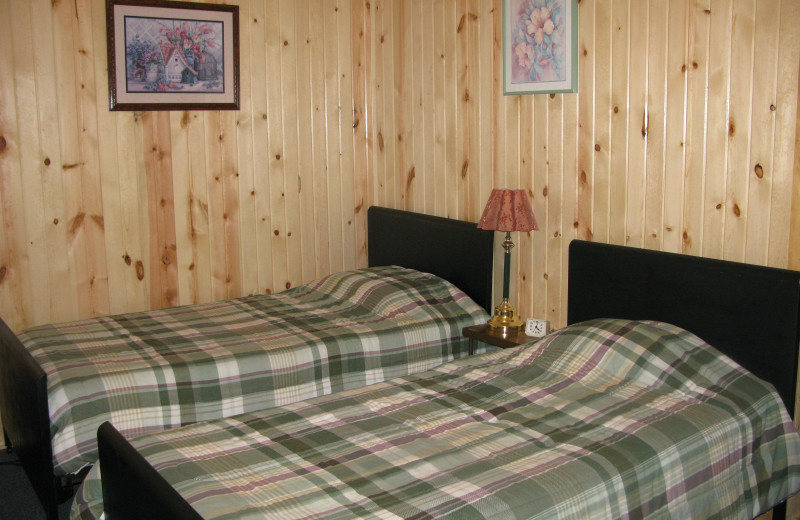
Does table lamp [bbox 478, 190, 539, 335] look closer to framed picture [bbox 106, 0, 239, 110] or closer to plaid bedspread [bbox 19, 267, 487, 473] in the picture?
plaid bedspread [bbox 19, 267, 487, 473]

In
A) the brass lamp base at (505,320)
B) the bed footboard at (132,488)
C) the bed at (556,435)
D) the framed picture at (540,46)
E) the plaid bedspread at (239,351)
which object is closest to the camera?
the bed footboard at (132,488)

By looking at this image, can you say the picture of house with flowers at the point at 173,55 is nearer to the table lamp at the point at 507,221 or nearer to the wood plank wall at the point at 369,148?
the wood plank wall at the point at 369,148

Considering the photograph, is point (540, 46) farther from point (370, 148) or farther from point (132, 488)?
point (132, 488)

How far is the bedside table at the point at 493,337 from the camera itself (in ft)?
10.1

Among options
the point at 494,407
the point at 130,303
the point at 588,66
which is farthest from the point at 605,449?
the point at 130,303

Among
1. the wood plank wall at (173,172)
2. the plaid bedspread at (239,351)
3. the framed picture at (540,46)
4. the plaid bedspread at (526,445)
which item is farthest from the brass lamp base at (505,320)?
the wood plank wall at (173,172)

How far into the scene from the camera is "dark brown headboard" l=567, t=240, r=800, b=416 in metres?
2.34

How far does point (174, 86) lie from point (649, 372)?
2.61 meters

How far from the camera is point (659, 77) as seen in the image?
2.74m

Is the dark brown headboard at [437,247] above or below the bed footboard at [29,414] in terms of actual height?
above

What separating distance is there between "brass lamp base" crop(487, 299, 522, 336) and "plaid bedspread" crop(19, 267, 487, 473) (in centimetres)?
15

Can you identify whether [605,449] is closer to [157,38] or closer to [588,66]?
[588,66]

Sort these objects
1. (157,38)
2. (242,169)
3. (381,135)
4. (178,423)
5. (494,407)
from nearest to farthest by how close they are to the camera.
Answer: (494,407)
(178,423)
(157,38)
(242,169)
(381,135)

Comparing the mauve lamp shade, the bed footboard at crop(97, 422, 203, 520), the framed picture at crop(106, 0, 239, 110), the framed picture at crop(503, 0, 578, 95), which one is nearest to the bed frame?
the mauve lamp shade
